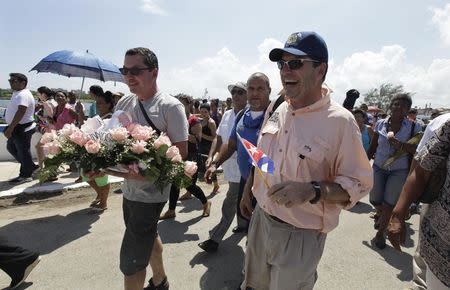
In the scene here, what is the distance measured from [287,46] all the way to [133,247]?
189cm

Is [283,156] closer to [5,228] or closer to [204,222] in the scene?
[204,222]

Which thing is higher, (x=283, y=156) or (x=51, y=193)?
(x=283, y=156)

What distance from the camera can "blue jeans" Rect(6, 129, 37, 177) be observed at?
22.7 feet

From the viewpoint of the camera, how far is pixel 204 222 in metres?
5.44

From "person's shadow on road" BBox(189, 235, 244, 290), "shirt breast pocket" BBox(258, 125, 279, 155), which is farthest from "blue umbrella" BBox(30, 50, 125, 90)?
"shirt breast pocket" BBox(258, 125, 279, 155)

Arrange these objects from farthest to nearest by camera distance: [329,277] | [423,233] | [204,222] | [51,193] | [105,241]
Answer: [51,193]
[204,222]
[105,241]
[329,277]
[423,233]

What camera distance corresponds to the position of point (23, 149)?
22.9 feet

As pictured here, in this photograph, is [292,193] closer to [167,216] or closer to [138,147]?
[138,147]

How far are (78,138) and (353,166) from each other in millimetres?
1770

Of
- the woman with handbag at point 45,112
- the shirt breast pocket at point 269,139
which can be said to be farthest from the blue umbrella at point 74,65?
the shirt breast pocket at point 269,139

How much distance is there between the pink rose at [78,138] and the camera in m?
2.37

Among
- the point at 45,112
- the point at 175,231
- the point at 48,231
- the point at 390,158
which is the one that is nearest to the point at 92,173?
the point at 175,231

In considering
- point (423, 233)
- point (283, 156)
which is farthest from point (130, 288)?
point (423, 233)

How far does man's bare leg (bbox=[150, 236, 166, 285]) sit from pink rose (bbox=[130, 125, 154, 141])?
1173mm
